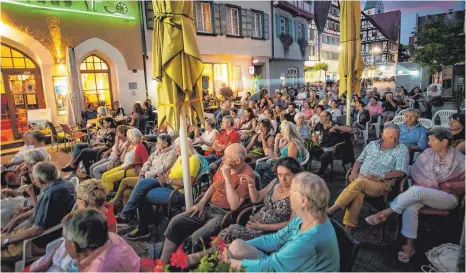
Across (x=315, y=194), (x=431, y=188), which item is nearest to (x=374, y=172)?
(x=431, y=188)

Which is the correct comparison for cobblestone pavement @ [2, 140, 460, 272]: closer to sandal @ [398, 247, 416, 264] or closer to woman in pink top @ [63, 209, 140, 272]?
sandal @ [398, 247, 416, 264]

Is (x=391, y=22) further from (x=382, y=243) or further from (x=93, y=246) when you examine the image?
(x=93, y=246)

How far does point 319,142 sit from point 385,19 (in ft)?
138

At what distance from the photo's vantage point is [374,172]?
377 centimetres

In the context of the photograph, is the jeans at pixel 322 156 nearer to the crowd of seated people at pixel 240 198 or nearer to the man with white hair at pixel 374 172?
the crowd of seated people at pixel 240 198

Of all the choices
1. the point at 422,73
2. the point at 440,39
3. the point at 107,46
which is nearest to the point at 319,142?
the point at 107,46

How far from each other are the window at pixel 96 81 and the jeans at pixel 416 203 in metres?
11.3

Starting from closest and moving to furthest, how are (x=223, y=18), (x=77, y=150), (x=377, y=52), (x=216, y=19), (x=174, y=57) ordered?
(x=174, y=57), (x=77, y=150), (x=216, y=19), (x=223, y=18), (x=377, y=52)

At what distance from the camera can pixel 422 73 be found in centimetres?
2091

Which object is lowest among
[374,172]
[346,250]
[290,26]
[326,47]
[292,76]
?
[346,250]

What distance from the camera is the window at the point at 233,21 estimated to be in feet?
51.5

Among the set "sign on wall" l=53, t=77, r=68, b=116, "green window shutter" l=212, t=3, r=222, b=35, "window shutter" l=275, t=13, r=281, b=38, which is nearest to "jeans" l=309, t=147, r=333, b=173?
"sign on wall" l=53, t=77, r=68, b=116

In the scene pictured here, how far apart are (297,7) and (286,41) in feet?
12.0

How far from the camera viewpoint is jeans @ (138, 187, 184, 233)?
377 centimetres
